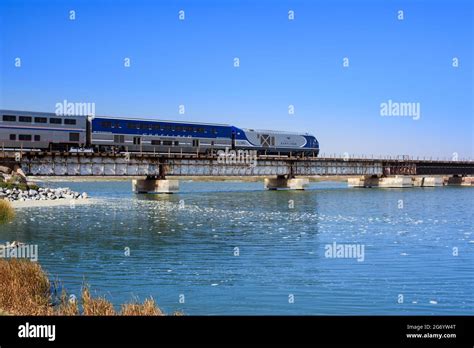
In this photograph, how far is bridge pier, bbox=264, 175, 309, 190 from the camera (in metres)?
99.3

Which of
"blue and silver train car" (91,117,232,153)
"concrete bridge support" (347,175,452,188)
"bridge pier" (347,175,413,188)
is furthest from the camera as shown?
"concrete bridge support" (347,175,452,188)

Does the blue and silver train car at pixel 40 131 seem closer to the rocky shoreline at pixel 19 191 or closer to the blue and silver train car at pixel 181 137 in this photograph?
the blue and silver train car at pixel 181 137

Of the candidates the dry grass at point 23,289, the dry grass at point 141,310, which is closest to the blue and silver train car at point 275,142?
the dry grass at point 23,289

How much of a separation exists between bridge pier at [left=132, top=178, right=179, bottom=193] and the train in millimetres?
4565

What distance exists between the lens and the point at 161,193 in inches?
3268

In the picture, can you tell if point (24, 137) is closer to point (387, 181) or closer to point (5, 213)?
point (5, 213)

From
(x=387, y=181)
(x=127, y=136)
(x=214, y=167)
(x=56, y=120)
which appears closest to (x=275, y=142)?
(x=214, y=167)

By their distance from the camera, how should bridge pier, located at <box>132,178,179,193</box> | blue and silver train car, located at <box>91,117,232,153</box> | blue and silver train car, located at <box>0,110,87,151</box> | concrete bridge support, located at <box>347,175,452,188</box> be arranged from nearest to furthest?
blue and silver train car, located at <box>0,110,87,151</box>, blue and silver train car, located at <box>91,117,232,153</box>, bridge pier, located at <box>132,178,179,193</box>, concrete bridge support, located at <box>347,175,452,188</box>

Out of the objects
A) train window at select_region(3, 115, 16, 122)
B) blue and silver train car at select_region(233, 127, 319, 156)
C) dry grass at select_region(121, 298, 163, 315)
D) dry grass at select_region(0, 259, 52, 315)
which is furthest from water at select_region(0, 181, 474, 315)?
blue and silver train car at select_region(233, 127, 319, 156)

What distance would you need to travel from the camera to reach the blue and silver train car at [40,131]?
206 ft

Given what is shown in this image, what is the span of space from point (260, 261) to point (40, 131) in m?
47.6

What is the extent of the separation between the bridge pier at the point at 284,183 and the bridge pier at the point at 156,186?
24.0 metres

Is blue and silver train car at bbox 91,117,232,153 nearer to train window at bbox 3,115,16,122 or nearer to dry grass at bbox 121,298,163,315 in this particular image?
train window at bbox 3,115,16,122
